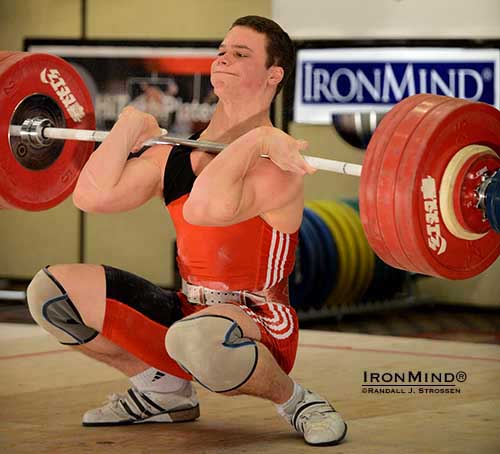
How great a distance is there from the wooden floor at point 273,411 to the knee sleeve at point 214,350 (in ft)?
0.56

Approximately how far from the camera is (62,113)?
305cm

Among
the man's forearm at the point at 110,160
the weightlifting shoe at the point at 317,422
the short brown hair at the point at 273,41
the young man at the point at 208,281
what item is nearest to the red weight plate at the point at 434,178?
the young man at the point at 208,281

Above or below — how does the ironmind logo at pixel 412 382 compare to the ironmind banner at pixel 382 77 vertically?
below

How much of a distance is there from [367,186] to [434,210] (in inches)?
5.6

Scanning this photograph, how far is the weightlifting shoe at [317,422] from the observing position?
8.45 ft

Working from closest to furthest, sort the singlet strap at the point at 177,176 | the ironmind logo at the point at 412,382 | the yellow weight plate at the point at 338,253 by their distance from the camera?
the singlet strap at the point at 177,176 < the ironmind logo at the point at 412,382 < the yellow weight plate at the point at 338,253

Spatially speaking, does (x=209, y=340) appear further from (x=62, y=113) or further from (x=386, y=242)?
(x=62, y=113)

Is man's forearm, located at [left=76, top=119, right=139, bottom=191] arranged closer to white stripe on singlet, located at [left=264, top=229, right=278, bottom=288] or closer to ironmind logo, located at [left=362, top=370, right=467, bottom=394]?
white stripe on singlet, located at [left=264, top=229, right=278, bottom=288]

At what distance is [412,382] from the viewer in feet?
11.1

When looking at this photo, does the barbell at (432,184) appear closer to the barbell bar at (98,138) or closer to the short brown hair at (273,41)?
the barbell bar at (98,138)

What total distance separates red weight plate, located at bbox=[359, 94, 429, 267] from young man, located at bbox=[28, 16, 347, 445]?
0.72 ft

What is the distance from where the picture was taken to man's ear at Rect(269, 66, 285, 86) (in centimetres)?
275

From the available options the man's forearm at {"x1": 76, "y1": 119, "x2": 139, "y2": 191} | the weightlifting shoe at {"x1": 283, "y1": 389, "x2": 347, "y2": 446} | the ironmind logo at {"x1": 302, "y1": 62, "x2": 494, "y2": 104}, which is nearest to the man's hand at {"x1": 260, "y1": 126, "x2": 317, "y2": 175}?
the man's forearm at {"x1": 76, "y1": 119, "x2": 139, "y2": 191}

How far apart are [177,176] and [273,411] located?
677mm
